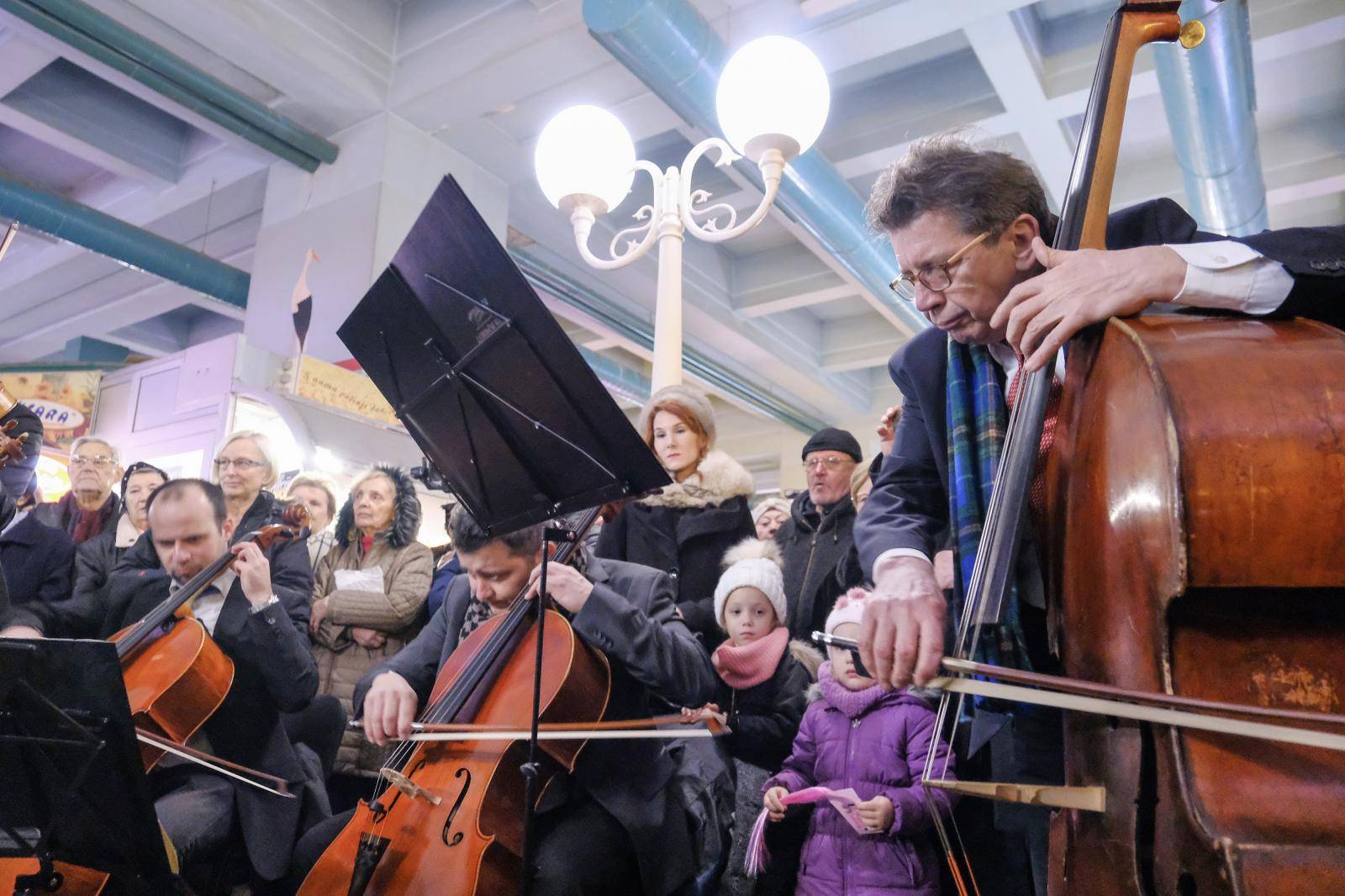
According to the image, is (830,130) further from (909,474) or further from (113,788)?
(113,788)

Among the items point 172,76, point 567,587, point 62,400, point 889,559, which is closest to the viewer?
point 889,559

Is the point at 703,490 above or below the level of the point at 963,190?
below

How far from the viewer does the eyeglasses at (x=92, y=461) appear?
4375 millimetres

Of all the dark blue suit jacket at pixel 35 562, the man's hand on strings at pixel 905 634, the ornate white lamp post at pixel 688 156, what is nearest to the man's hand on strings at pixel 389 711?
the man's hand on strings at pixel 905 634

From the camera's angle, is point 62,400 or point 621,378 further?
point 621,378

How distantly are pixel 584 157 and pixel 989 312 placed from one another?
8.20ft

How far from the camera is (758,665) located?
2797 mm

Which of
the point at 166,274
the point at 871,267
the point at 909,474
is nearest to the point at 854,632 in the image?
the point at 909,474

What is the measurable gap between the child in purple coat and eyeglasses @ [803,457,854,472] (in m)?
0.83

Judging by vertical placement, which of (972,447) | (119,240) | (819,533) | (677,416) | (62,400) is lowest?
(972,447)

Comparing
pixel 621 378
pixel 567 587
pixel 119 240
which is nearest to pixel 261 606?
pixel 567 587

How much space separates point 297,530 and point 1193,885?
2807 millimetres

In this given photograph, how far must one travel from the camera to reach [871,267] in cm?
595

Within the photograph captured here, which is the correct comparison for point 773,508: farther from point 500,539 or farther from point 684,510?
point 500,539
